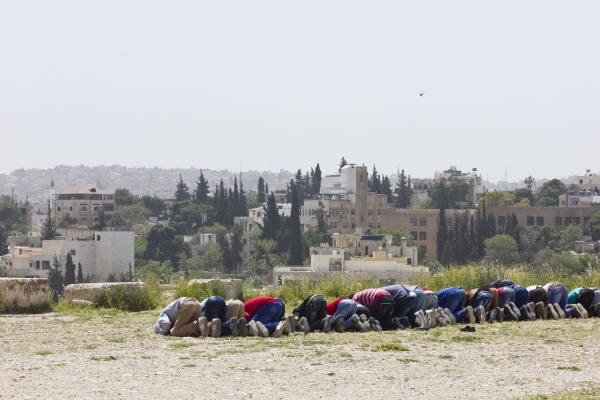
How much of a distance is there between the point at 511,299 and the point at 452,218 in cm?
9351

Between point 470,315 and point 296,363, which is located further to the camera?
point 470,315

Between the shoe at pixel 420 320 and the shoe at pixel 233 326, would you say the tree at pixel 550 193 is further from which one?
the shoe at pixel 233 326

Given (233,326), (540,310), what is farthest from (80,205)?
(233,326)

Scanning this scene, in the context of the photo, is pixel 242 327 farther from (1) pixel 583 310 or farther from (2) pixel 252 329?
(1) pixel 583 310

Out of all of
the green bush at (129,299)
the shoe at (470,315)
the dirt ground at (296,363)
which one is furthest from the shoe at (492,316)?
the green bush at (129,299)

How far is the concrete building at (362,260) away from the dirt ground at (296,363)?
36.5 metres

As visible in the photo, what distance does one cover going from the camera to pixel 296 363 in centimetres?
901

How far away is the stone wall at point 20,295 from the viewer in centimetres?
1308

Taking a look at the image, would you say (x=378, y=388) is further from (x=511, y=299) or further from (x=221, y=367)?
(x=511, y=299)

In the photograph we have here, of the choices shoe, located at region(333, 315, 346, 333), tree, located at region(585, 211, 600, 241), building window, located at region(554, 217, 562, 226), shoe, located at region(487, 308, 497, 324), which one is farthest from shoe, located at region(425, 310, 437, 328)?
building window, located at region(554, 217, 562, 226)

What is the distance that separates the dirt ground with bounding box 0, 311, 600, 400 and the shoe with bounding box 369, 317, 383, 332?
0.77ft

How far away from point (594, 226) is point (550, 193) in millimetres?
39814

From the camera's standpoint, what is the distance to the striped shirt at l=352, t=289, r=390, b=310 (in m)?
11.7

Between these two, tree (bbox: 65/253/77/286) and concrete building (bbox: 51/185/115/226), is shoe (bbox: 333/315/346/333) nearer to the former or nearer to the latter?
tree (bbox: 65/253/77/286)
